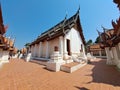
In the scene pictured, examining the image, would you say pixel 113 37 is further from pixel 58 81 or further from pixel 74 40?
pixel 58 81

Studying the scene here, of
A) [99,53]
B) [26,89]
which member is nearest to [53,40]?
[26,89]

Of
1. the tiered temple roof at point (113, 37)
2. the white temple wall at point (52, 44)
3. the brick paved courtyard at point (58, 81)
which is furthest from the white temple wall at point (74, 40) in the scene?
the brick paved courtyard at point (58, 81)

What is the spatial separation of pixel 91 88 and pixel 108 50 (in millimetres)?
9488

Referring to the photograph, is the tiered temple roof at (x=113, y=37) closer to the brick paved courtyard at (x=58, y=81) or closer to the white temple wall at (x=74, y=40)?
the brick paved courtyard at (x=58, y=81)

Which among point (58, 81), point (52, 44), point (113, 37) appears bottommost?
point (58, 81)

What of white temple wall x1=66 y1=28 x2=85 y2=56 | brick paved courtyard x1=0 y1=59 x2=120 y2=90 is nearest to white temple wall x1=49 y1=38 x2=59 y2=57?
white temple wall x1=66 y1=28 x2=85 y2=56

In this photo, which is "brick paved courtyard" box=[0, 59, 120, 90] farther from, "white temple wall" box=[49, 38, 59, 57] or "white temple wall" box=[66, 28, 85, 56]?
"white temple wall" box=[66, 28, 85, 56]

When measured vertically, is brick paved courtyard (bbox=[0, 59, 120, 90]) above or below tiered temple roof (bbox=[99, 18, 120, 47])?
below

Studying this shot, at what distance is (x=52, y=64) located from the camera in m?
8.64

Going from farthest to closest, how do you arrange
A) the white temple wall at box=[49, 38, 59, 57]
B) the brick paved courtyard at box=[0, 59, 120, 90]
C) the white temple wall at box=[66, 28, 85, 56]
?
the white temple wall at box=[66, 28, 85, 56], the white temple wall at box=[49, 38, 59, 57], the brick paved courtyard at box=[0, 59, 120, 90]

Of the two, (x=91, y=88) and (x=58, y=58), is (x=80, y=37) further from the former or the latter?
(x=91, y=88)

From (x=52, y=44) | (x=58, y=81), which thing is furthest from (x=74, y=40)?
(x=58, y=81)

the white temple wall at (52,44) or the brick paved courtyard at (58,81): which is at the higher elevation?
the white temple wall at (52,44)

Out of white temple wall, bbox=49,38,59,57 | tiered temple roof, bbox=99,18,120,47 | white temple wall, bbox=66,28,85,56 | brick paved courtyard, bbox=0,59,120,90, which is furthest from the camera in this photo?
white temple wall, bbox=66,28,85,56
